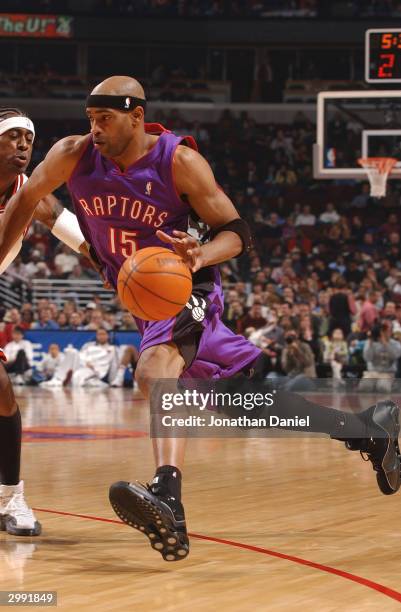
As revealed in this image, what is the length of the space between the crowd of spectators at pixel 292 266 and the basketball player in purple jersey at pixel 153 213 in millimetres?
10434

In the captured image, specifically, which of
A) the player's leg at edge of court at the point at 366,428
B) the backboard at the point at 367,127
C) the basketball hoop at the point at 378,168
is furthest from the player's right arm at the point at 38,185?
the basketball hoop at the point at 378,168

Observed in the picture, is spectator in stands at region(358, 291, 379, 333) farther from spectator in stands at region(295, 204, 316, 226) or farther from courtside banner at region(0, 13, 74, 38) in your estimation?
courtside banner at region(0, 13, 74, 38)

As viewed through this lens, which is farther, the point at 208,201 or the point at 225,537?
the point at 225,537

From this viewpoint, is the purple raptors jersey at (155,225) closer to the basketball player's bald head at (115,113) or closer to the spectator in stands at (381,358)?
the basketball player's bald head at (115,113)

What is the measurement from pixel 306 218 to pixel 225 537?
60.9 ft

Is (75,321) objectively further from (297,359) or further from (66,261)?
(297,359)

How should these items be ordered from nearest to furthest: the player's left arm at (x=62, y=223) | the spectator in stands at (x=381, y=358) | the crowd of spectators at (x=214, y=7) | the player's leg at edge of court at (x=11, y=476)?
the player's leg at edge of court at (x=11, y=476) < the player's left arm at (x=62, y=223) < the spectator in stands at (x=381, y=358) < the crowd of spectators at (x=214, y=7)

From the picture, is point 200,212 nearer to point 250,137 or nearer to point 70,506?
point 70,506

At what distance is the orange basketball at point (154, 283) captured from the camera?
423 cm

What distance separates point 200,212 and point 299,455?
4.66 meters

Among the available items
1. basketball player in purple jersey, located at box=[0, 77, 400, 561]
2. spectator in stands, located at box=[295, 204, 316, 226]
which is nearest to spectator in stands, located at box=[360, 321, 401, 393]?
spectator in stands, located at box=[295, 204, 316, 226]

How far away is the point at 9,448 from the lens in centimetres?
538

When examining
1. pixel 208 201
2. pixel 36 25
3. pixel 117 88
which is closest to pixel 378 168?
pixel 208 201

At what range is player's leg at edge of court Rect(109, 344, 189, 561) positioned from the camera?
402 centimetres
